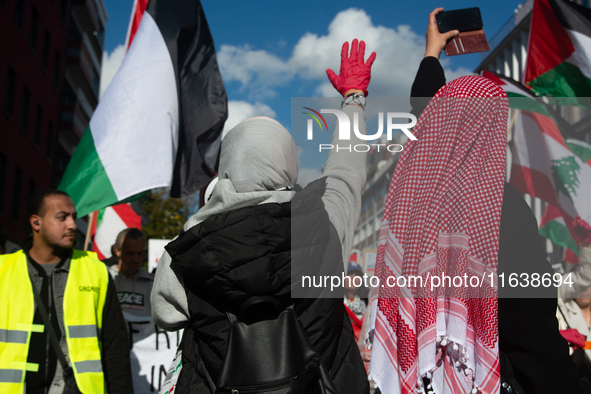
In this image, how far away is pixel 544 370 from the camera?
1931mm

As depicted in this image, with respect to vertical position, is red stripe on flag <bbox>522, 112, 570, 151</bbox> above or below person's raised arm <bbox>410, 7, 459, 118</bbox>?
above

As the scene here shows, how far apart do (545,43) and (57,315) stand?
6455 millimetres

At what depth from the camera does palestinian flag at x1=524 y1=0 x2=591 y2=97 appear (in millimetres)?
6641

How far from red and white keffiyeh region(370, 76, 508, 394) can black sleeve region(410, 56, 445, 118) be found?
0.39 feet

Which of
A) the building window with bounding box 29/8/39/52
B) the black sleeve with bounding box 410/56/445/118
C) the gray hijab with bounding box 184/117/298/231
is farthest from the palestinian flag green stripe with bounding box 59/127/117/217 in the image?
the building window with bounding box 29/8/39/52

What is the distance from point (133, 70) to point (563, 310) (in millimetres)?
4927

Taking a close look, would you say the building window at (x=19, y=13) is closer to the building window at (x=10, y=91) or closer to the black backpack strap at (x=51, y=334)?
the building window at (x=10, y=91)

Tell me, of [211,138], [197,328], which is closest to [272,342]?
[197,328]

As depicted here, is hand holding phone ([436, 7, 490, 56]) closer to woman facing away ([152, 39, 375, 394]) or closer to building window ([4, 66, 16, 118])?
woman facing away ([152, 39, 375, 394])

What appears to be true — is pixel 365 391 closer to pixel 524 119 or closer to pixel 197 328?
pixel 197 328

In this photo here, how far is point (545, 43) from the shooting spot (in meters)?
7.12

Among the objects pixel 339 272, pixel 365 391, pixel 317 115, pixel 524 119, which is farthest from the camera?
pixel 524 119

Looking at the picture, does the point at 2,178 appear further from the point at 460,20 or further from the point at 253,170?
the point at 460,20

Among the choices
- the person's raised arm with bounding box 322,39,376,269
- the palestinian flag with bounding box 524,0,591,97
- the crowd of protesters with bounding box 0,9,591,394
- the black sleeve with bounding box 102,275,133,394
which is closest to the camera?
the crowd of protesters with bounding box 0,9,591,394
